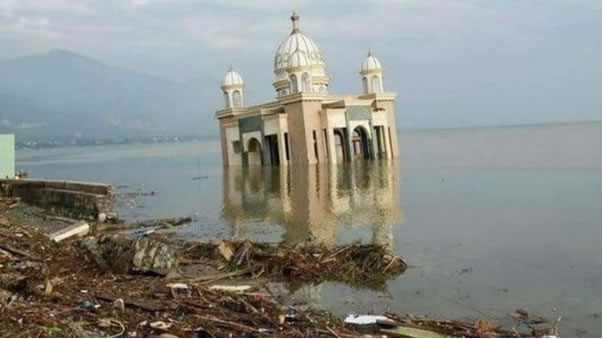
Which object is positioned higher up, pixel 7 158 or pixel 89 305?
pixel 7 158

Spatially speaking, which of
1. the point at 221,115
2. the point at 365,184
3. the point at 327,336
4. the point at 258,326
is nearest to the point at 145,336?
the point at 258,326

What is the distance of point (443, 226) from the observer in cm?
1795

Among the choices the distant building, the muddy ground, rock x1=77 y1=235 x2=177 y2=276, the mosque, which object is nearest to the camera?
the muddy ground

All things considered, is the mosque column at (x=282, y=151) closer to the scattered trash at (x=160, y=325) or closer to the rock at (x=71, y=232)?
the rock at (x=71, y=232)

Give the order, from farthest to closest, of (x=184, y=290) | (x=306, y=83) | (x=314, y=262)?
(x=306, y=83), (x=314, y=262), (x=184, y=290)

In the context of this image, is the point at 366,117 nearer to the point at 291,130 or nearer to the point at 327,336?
the point at 291,130

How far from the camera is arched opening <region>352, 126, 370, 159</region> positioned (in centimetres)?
4872

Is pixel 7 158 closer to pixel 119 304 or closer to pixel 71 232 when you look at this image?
pixel 71 232

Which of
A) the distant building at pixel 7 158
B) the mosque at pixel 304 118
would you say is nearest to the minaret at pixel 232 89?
the mosque at pixel 304 118

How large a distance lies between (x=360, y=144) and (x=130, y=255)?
1606 inches

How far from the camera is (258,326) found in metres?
7.51

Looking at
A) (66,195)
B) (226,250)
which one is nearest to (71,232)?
(226,250)

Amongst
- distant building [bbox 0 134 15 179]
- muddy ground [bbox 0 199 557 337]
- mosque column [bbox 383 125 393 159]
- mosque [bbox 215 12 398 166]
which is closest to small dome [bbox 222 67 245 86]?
mosque [bbox 215 12 398 166]

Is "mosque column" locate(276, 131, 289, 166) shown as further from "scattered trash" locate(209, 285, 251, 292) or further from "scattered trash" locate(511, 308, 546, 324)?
"scattered trash" locate(511, 308, 546, 324)
